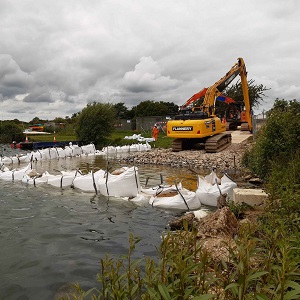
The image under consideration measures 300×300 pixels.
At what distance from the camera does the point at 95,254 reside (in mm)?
5504

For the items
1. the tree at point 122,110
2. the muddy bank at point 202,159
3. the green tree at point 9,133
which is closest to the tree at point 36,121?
the tree at point 122,110

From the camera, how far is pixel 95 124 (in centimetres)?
3306

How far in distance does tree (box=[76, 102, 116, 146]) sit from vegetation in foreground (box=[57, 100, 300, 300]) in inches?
994

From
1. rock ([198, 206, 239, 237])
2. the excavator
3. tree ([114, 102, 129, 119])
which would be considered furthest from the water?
tree ([114, 102, 129, 119])

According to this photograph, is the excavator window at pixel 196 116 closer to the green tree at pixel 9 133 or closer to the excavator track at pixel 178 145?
the excavator track at pixel 178 145

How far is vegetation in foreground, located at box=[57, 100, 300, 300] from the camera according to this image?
190cm

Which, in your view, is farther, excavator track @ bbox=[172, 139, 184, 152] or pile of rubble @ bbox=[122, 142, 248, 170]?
excavator track @ bbox=[172, 139, 184, 152]

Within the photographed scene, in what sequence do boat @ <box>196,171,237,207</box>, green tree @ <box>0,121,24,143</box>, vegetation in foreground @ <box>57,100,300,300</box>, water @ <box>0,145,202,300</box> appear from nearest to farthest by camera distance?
vegetation in foreground @ <box>57,100,300,300</box>
water @ <box>0,145,202,300</box>
boat @ <box>196,171,237,207</box>
green tree @ <box>0,121,24,143</box>

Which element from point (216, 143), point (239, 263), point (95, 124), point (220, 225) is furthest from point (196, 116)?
point (239, 263)

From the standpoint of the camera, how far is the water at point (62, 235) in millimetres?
4605

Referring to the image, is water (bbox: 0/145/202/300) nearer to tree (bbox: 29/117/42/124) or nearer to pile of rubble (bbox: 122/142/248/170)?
pile of rubble (bbox: 122/142/248/170)

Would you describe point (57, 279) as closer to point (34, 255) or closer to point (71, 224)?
point (34, 255)

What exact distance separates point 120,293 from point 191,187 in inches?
364

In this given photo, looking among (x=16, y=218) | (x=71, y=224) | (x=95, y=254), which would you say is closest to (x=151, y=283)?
(x=95, y=254)
